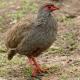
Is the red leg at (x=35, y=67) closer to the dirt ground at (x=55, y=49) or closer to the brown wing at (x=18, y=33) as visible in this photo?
the dirt ground at (x=55, y=49)

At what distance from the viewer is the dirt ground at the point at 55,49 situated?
25.1ft

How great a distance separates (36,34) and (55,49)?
1604 millimetres

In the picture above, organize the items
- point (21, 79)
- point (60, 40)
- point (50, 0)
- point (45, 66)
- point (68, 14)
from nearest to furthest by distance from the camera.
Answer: point (21, 79)
point (45, 66)
point (60, 40)
point (68, 14)
point (50, 0)

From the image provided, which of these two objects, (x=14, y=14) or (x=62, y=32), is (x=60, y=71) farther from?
(x=14, y=14)

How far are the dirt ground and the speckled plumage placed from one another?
0.26m

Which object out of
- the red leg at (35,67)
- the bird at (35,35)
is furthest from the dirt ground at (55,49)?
the bird at (35,35)

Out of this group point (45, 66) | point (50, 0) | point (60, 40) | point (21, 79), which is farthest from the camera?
point (50, 0)

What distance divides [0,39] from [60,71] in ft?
8.31

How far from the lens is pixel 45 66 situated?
808 centimetres

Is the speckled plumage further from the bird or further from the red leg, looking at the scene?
the red leg

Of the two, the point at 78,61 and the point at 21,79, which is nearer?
the point at 21,79

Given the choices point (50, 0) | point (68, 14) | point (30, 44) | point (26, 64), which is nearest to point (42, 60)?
point (26, 64)

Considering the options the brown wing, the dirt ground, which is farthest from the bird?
the dirt ground

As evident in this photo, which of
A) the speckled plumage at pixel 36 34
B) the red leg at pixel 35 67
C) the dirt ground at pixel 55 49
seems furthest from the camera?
the red leg at pixel 35 67
